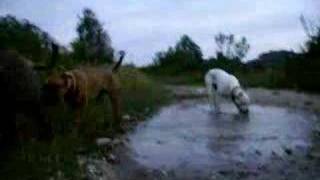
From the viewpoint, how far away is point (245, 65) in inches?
1870

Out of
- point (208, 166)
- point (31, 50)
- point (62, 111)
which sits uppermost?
point (31, 50)

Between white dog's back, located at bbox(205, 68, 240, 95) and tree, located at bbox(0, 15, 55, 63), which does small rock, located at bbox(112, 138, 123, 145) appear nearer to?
tree, located at bbox(0, 15, 55, 63)

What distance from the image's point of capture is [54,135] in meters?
9.73

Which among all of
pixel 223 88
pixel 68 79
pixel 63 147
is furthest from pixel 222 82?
pixel 63 147

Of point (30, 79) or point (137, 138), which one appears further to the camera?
point (137, 138)

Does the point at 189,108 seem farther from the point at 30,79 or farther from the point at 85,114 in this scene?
the point at 30,79

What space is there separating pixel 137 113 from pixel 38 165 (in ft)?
26.9

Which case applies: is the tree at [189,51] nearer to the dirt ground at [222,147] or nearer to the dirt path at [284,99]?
the dirt path at [284,99]

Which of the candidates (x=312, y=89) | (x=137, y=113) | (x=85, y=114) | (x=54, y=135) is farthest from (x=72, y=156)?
(x=312, y=89)

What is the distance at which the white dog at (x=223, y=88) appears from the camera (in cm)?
1784

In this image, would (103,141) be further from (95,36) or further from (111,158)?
(95,36)

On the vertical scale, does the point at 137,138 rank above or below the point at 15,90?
below

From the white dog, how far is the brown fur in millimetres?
4802

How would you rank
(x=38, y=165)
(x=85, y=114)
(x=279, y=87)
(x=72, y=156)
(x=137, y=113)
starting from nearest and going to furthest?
1. (x=38, y=165)
2. (x=72, y=156)
3. (x=85, y=114)
4. (x=137, y=113)
5. (x=279, y=87)
